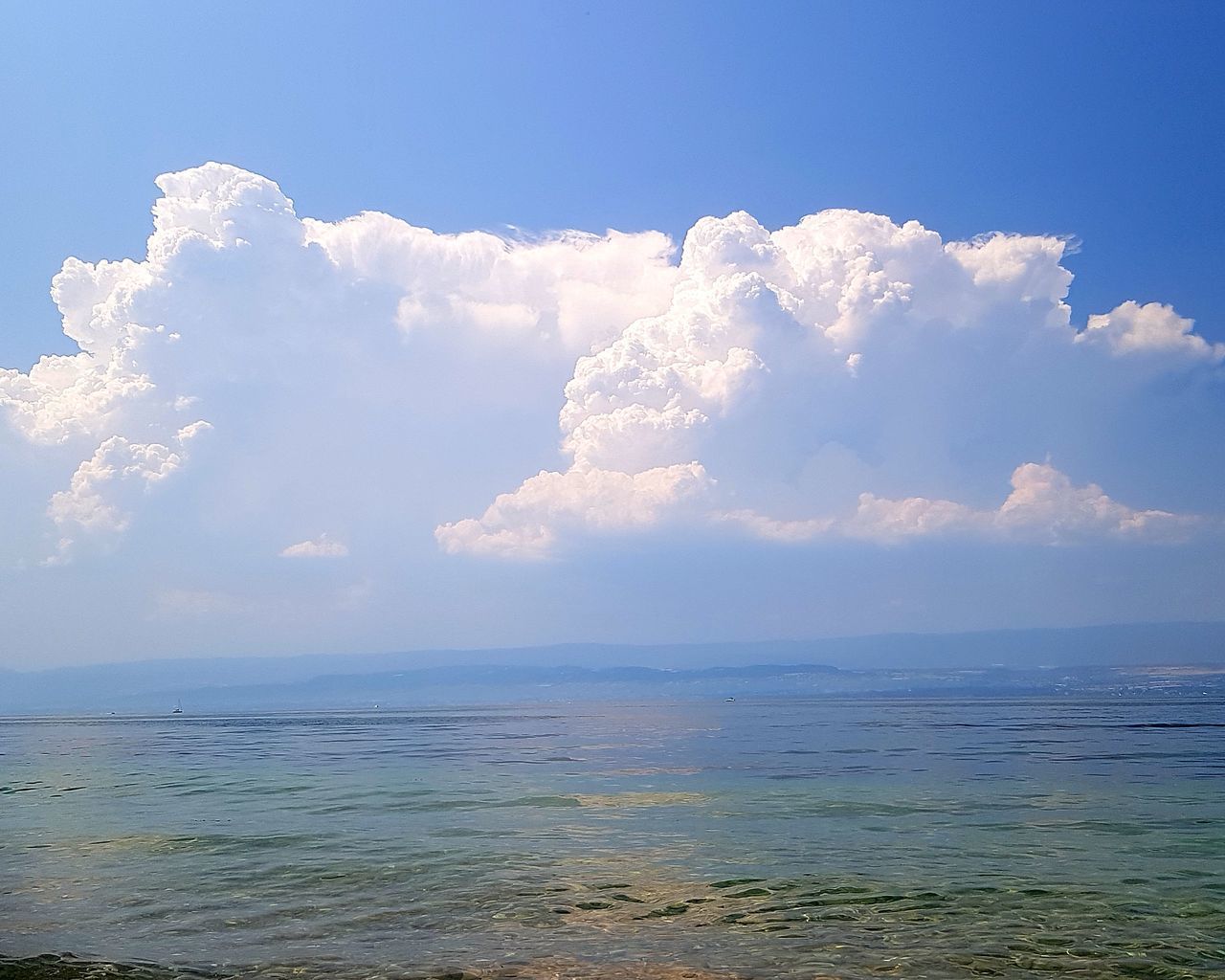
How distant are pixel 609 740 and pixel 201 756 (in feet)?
118

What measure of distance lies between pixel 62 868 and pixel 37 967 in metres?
11.8

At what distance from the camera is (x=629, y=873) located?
2480 cm

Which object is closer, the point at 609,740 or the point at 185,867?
the point at 185,867

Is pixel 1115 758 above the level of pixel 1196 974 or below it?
below

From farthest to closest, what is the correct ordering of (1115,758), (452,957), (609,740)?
(609,740), (1115,758), (452,957)

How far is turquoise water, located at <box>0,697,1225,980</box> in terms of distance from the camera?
1695 cm

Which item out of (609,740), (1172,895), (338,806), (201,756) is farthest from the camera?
(609,740)

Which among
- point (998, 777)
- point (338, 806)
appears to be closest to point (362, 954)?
point (338, 806)

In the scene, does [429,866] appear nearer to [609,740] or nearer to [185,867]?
[185,867]

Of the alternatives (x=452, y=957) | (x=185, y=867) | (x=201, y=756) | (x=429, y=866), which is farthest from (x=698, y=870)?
(x=201, y=756)

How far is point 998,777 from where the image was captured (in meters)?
49.3

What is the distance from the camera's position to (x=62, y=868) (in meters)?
26.3

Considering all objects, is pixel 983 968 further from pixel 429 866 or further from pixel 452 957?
pixel 429 866

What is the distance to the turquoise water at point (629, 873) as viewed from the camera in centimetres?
1695
